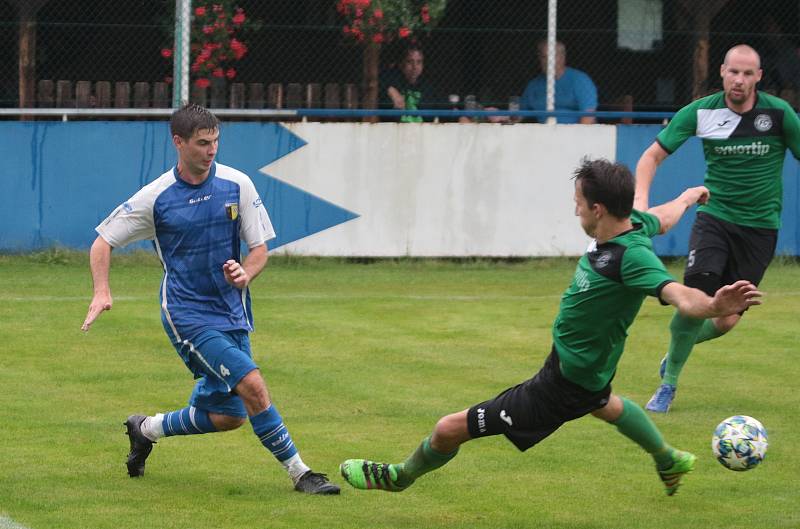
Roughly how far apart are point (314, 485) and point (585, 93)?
994 centimetres

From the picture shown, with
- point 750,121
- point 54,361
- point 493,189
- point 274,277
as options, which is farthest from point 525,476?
point 493,189

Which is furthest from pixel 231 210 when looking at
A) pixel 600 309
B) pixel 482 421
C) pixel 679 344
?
pixel 679 344

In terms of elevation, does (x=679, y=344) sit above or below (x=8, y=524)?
above

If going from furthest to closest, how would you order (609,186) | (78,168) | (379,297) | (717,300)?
(78,168) → (379,297) → (609,186) → (717,300)

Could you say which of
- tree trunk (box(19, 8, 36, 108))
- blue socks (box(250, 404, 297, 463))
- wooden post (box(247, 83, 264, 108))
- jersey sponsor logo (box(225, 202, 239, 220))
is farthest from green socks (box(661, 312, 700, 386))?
tree trunk (box(19, 8, 36, 108))

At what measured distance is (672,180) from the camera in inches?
634

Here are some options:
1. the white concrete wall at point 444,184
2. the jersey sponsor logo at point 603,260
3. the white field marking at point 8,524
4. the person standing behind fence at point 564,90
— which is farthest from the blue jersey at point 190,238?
the person standing behind fence at point 564,90

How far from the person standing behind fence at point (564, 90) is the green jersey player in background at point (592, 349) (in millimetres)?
9537

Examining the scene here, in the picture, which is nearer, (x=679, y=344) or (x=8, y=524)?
(x=8, y=524)

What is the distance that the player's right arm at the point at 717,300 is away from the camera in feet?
17.9

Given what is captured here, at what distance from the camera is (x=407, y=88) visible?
15938 mm

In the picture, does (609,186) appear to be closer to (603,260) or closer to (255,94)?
(603,260)

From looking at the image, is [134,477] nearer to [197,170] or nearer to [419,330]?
[197,170]

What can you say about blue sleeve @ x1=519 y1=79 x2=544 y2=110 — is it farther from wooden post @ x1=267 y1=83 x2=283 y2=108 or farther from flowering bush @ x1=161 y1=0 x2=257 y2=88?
flowering bush @ x1=161 y1=0 x2=257 y2=88
